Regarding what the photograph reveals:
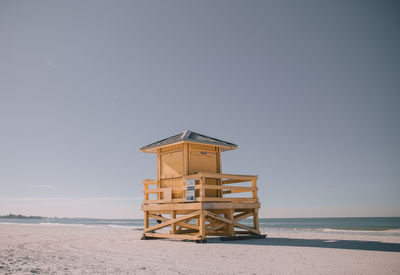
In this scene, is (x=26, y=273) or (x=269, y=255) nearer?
(x=26, y=273)

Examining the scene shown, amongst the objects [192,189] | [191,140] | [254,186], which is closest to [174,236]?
[192,189]

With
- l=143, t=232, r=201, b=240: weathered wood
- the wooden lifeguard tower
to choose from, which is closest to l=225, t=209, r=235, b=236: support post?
the wooden lifeguard tower

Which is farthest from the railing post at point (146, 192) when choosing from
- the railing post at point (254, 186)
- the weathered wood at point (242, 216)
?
the railing post at point (254, 186)

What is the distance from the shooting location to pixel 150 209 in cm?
1310

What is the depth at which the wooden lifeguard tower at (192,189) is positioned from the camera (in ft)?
38.8

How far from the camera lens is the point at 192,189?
11.5m

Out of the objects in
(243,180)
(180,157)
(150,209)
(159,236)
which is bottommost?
(159,236)

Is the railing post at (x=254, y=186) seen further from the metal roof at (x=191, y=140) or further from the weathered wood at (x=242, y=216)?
the metal roof at (x=191, y=140)

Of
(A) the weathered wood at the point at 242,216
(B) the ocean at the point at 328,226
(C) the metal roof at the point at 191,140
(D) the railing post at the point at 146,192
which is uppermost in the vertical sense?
(C) the metal roof at the point at 191,140

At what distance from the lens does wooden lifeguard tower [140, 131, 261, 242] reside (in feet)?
38.8

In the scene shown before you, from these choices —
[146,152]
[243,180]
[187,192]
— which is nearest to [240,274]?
[187,192]

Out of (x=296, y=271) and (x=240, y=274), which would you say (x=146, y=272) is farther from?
(x=296, y=271)

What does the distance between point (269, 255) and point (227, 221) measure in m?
4.20

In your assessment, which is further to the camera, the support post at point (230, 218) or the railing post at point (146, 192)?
the railing post at point (146, 192)
